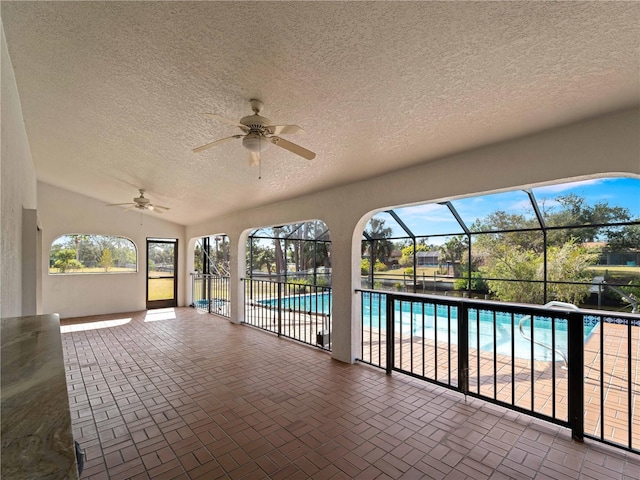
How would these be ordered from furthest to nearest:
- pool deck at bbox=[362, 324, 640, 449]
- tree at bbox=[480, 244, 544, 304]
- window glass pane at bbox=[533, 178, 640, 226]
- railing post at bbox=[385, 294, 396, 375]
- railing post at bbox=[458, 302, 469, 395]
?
tree at bbox=[480, 244, 544, 304]
window glass pane at bbox=[533, 178, 640, 226]
railing post at bbox=[385, 294, 396, 375]
railing post at bbox=[458, 302, 469, 395]
pool deck at bbox=[362, 324, 640, 449]

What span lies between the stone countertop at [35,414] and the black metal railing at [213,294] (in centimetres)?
651

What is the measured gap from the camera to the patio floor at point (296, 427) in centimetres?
208

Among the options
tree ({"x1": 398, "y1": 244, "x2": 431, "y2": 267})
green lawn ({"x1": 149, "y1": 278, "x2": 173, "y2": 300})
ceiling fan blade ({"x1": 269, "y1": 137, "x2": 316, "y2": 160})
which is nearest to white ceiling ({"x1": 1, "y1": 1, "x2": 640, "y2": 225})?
ceiling fan blade ({"x1": 269, "y1": 137, "x2": 316, "y2": 160})

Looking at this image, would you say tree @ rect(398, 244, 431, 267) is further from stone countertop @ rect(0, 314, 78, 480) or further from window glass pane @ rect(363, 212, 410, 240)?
stone countertop @ rect(0, 314, 78, 480)

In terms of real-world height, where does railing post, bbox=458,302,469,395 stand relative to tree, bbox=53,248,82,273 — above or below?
below

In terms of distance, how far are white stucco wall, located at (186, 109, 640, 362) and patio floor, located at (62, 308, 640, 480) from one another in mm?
1104

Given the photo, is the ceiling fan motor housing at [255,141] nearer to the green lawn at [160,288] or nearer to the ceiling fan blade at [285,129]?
the ceiling fan blade at [285,129]

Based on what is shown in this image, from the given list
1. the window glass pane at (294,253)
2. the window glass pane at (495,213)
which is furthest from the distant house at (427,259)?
the window glass pane at (294,253)

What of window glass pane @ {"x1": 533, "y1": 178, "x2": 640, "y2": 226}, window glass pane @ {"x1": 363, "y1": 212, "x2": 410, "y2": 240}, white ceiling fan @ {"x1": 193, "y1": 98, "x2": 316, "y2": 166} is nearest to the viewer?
white ceiling fan @ {"x1": 193, "y1": 98, "x2": 316, "y2": 166}

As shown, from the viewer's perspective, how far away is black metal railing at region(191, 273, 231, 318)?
25.0ft

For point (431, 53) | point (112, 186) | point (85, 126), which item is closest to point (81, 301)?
point (112, 186)

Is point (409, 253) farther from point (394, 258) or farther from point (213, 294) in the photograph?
point (213, 294)

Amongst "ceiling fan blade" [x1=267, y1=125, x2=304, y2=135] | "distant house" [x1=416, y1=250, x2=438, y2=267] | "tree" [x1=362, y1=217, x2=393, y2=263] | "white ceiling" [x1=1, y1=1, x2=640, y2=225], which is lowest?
"distant house" [x1=416, y1=250, x2=438, y2=267]

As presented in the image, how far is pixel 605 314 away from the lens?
2227 mm
